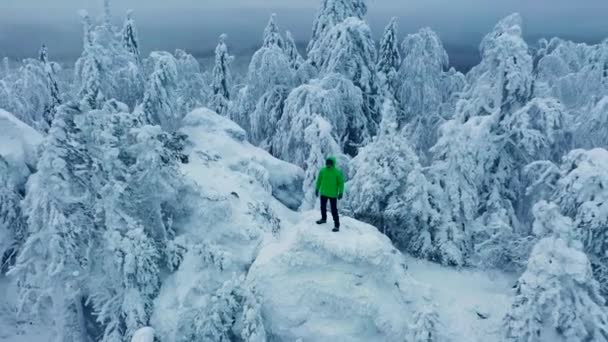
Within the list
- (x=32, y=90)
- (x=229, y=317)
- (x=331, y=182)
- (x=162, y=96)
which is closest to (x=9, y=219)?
(x=162, y=96)

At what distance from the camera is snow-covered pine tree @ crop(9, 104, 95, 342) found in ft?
36.6

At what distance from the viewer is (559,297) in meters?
9.66

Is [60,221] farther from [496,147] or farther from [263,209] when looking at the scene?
[496,147]

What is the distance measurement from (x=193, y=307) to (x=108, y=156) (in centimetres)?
451

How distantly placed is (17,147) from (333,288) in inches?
492

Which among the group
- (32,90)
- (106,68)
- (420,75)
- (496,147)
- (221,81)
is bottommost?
(32,90)

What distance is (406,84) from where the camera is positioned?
26.4 metres

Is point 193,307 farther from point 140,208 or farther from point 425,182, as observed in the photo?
point 425,182

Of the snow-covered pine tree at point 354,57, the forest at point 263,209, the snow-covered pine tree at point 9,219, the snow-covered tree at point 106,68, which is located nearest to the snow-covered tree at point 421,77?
the snow-covered pine tree at point 354,57

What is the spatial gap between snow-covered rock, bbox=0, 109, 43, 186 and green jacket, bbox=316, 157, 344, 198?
34.7 feet

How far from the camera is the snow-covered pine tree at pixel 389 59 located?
952 inches

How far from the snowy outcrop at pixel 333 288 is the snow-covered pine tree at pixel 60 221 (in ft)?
15.4

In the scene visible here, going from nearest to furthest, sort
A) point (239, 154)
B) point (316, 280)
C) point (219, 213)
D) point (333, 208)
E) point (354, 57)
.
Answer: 1. point (316, 280)
2. point (333, 208)
3. point (219, 213)
4. point (239, 154)
5. point (354, 57)

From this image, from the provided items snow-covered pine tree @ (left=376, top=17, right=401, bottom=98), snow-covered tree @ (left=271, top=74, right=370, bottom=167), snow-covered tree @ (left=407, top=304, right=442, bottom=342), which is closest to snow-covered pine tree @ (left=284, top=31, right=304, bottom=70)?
snow-covered pine tree @ (left=376, top=17, right=401, bottom=98)
